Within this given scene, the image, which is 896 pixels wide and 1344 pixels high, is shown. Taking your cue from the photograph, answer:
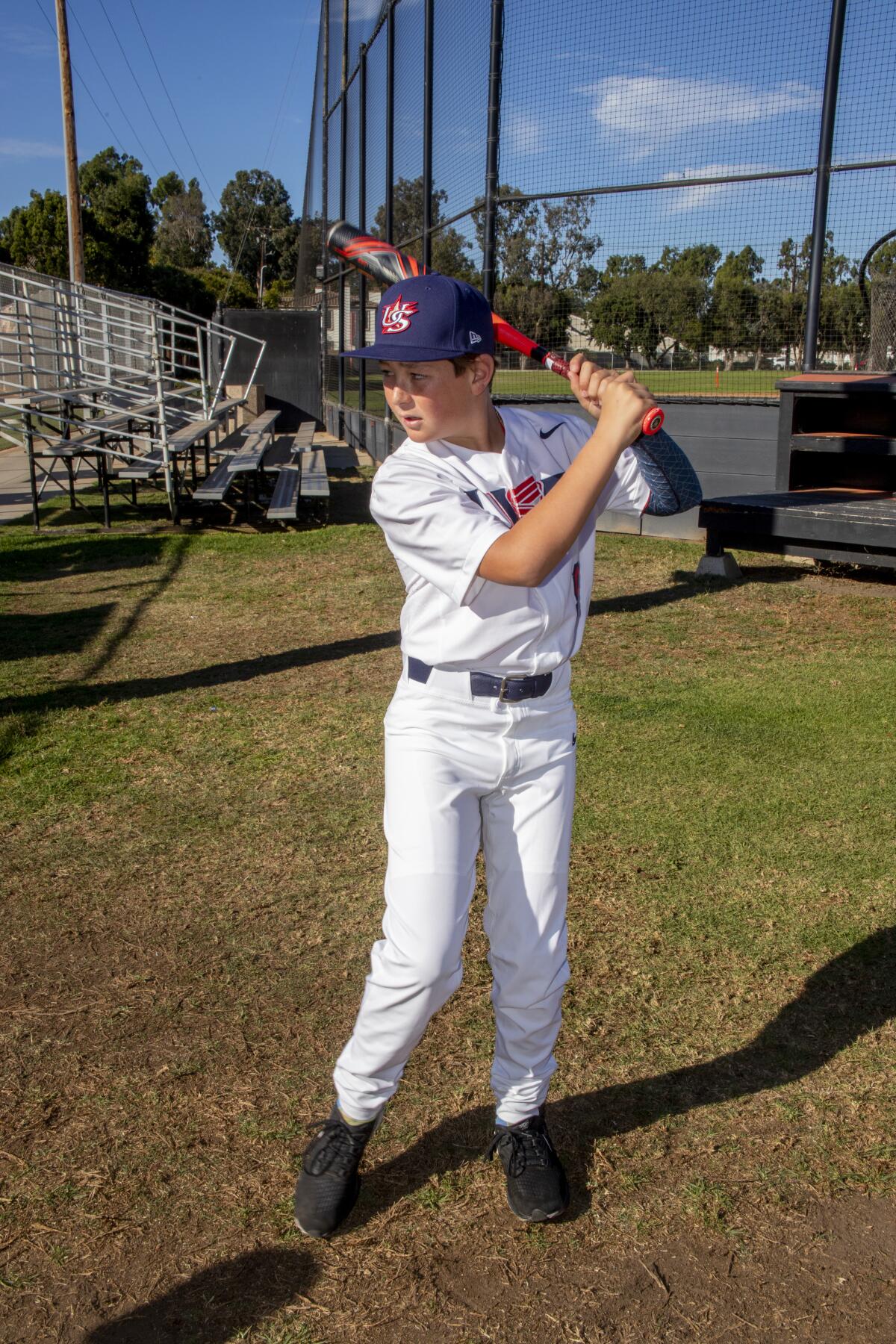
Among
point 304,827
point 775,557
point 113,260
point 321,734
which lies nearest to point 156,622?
point 321,734

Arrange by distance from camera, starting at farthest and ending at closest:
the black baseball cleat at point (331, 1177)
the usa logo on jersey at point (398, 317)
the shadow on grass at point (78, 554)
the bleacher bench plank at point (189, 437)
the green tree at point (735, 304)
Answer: the bleacher bench plank at point (189, 437) < the green tree at point (735, 304) < the shadow on grass at point (78, 554) < the black baseball cleat at point (331, 1177) < the usa logo on jersey at point (398, 317)

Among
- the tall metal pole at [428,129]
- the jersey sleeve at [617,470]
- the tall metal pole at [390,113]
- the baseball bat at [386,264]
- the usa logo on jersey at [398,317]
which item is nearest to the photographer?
the usa logo on jersey at [398,317]

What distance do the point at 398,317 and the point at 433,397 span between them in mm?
175

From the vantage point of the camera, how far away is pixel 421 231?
1408cm

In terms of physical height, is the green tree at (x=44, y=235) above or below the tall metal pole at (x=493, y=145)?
above

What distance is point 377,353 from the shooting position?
2.19 metres

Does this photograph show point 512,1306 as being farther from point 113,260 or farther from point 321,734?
point 113,260

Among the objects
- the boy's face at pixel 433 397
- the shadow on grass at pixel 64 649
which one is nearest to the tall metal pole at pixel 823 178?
the shadow on grass at pixel 64 649

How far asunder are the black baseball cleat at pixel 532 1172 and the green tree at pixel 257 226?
93.3 m

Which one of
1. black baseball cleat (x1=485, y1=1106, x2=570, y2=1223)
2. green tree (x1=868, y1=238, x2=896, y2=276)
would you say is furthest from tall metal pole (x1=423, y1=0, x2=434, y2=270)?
black baseball cleat (x1=485, y1=1106, x2=570, y2=1223)

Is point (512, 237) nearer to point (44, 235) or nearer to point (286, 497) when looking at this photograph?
point (286, 497)

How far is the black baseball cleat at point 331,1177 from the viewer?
2361 mm

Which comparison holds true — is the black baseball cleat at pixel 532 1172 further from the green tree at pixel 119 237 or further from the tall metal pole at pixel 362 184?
the green tree at pixel 119 237

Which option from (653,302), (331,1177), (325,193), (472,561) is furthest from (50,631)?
(325,193)
